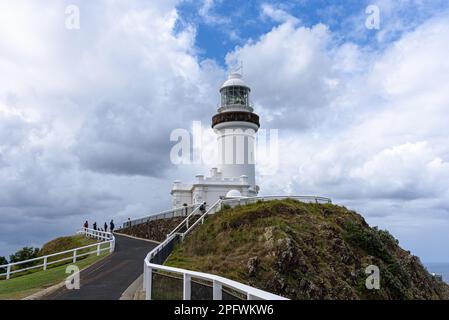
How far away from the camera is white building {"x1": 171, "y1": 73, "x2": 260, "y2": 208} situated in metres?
40.9

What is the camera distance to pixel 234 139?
4319 cm

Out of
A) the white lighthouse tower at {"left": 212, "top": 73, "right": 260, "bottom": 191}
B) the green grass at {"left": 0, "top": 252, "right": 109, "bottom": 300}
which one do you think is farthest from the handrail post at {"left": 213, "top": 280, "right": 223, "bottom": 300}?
the white lighthouse tower at {"left": 212, "top": 73, "right": 260, "bottom": 191}

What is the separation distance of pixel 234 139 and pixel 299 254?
21.7m

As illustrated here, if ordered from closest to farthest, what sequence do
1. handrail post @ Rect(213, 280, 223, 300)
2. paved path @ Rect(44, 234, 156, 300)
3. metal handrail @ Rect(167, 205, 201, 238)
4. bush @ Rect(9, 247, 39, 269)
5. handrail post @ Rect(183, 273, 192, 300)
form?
handrail post @ Rect(213, 280, 223, 300) < handrail post @ Rect(183, 273, 192, 300) < paved path @ Rect(44, 234, 156, 300) < metal handrail @ Rect(167, 205, 201, 238) < bush @ Rect(9, 247, 39, 269)

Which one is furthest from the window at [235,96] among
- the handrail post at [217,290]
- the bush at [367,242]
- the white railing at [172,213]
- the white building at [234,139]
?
the handrail post at [217,290]

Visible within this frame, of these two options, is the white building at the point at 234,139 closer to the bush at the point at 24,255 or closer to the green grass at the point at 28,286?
the bush at the point at 24,255

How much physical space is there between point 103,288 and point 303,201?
19.4 m

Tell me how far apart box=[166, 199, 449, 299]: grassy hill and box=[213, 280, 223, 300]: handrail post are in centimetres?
1285

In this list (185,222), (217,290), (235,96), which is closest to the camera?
(217,290)

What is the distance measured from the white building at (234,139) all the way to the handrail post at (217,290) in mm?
33076

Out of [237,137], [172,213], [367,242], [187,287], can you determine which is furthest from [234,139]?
[187,287]

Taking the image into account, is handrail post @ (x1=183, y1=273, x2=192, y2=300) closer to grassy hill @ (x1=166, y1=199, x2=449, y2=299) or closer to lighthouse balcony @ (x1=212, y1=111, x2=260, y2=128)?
grassy hill @ (x1=166, y1=199, x2=449, y2=299)

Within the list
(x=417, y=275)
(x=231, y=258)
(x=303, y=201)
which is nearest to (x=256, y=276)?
(x=231, y=258)

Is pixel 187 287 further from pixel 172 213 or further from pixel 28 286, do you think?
pixel 172 213
